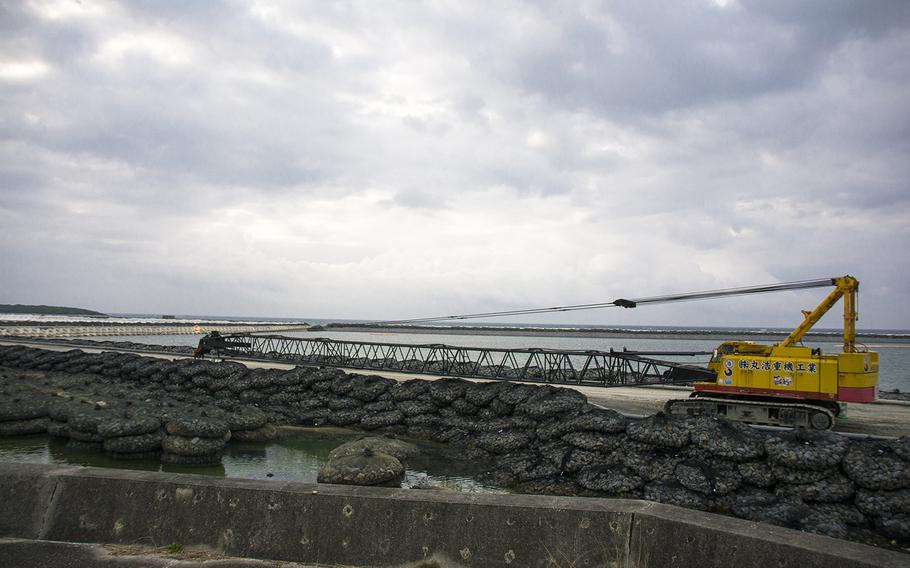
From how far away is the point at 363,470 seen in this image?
402 inches

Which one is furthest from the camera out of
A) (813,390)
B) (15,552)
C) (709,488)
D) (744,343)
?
(744,343)

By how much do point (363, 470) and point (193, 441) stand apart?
14.4 feet

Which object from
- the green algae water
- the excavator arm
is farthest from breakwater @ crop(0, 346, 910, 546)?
the excavator arm

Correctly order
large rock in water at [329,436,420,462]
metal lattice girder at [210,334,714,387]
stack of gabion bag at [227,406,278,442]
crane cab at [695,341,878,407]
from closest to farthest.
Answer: large rock in water at [329,436,420,462] → crane cab at [695,341,878,407] → stack of gabion bag at [227,406,278,442] → metal lattice girder at [210,334,714,387]

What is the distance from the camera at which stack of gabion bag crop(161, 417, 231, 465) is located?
11859 mm

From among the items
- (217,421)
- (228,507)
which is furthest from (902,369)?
(228,507)

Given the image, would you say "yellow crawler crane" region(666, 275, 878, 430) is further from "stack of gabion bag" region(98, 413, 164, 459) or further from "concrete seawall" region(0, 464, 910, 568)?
"stack of gabion bag" region(98, 413, 164, 459)

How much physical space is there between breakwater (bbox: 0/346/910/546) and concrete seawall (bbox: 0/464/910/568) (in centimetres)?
586

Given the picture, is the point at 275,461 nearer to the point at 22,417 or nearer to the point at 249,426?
the point at 249,426

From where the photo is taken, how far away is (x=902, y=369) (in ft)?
150

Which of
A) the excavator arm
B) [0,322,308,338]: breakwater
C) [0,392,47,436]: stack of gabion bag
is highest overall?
the excavator arm

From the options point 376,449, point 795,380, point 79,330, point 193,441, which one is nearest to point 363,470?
point 376,449

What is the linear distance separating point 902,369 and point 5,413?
58.3 metres

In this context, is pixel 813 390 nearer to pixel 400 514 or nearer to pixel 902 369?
pixel 400 514
